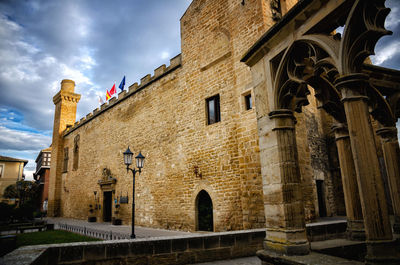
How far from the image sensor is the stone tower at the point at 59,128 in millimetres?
25453

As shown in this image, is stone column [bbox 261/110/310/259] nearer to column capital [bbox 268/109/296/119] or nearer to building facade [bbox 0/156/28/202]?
column capital [bbox 268/109/296/119]

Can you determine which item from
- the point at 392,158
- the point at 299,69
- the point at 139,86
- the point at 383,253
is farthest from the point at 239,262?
the point at 139,86

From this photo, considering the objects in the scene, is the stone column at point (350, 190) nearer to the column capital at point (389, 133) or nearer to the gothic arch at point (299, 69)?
the gothic arch at point (299, 69)

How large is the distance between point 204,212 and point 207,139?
2837mm

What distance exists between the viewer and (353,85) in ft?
9.41

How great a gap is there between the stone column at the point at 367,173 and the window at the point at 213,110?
24.2 feet

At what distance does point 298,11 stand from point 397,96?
3.46 m

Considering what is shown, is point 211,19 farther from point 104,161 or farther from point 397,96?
point 104,161

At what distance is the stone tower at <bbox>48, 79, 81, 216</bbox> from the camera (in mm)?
25453

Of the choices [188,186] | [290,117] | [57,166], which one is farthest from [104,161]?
[290,117]

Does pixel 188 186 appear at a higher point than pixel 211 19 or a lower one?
lower

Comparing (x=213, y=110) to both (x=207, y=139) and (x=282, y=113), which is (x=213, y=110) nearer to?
(x=207, y=139)

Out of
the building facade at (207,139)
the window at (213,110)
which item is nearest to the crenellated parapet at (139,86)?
the building facade at (207,139)

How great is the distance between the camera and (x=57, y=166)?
84.9 ft
